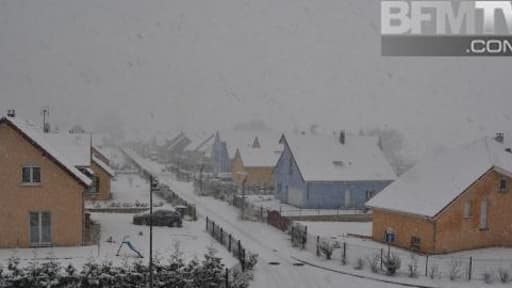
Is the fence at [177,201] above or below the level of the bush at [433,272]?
above

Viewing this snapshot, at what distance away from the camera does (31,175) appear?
982 inches

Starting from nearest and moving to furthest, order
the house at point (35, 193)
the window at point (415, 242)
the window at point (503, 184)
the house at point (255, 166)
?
1. the house at point (35, 193)
2. the window at point (415, 242)
3. the window at point (503, 184)
4. the house at point (255, 166)

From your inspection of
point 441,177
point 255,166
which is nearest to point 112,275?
point 441,177

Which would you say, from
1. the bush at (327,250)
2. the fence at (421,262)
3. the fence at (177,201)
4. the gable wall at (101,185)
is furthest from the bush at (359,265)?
the gable wall at (101,185)

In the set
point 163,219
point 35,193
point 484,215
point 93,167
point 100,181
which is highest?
point 93,167

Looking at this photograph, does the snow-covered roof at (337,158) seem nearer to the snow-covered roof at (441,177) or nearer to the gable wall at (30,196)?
the snow-covered roof at (441,177)

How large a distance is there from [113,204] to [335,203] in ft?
58.9

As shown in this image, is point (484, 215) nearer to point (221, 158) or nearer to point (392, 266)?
point (392, 266)

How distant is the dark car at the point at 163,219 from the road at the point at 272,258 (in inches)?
123

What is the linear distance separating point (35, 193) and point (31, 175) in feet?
2.89

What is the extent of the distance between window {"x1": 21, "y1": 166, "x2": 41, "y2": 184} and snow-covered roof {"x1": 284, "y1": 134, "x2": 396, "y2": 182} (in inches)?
919

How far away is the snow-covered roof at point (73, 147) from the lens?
3703 cm

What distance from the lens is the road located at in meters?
20.7

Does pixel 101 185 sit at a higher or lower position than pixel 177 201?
higher
